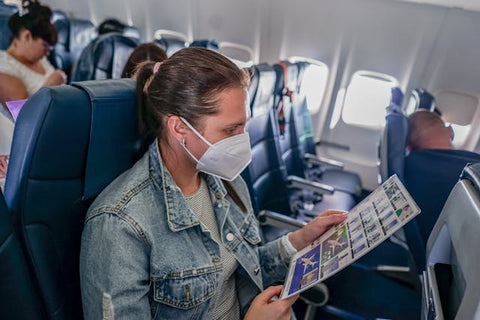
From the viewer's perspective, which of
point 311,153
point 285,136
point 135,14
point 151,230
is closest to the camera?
point 151,230

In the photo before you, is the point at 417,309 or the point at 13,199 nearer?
the point at 13,199

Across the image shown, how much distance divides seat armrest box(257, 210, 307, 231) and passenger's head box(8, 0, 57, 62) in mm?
2069

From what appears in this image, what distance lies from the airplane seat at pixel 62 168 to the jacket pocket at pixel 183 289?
0.86 ft

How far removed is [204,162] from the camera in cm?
103

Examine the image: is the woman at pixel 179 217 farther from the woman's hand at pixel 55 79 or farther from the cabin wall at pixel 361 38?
the cabin wall at pixel 361 38

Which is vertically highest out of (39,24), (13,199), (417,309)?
(39,24)

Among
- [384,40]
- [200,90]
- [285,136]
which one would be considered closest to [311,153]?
[285,136]

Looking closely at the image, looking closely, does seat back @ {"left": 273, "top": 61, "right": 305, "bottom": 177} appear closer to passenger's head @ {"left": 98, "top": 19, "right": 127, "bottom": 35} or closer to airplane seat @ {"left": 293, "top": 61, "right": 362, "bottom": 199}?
airplane seat @ {"left": 293, "top": 61, "right": 362, "bottom": 199}

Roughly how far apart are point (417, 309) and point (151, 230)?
2.46 metres

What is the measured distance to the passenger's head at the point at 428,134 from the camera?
186 centimetres

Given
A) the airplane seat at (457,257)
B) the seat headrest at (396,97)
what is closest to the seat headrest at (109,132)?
the airplane seat at (457,257)

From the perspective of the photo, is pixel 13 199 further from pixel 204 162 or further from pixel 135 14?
pixel 135 14

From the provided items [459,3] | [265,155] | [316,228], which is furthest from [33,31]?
[459,3]

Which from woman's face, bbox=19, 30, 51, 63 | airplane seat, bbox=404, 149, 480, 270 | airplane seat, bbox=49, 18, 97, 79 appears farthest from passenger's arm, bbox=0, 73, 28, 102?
airplane seat, bbox=49, 18, 97, 79
